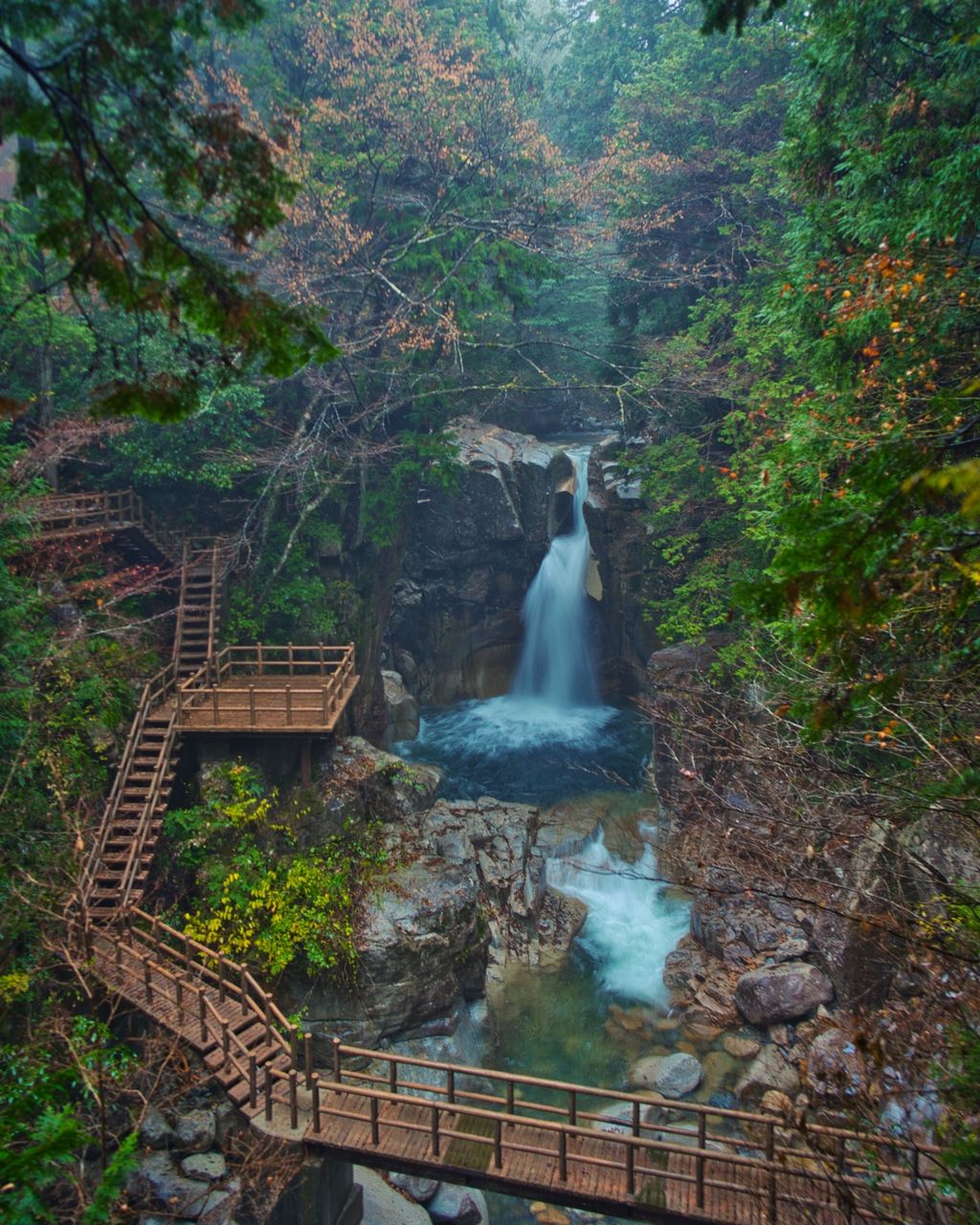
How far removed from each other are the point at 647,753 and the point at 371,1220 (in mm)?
13609

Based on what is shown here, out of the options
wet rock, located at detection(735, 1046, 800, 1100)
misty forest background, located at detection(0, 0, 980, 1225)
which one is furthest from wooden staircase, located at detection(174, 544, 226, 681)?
wet rock, located at detection(735, 1046, 800, 1100)

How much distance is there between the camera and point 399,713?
906 inches

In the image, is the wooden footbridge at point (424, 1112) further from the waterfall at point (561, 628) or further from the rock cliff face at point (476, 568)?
the waterfall at point (561, 628)

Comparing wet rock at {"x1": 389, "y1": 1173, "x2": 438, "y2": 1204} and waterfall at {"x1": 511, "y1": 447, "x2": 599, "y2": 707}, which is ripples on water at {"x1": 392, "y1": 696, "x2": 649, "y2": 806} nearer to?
waterfall at {"x1": 511, "y1": 447, "x2": 599, "y2": 707}

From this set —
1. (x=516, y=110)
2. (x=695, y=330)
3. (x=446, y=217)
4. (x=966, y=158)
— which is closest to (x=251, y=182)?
(x=966, y=158)

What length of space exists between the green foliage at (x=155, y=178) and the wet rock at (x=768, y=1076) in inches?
471

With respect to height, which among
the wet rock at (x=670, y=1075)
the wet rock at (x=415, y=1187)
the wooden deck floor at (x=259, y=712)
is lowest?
the wet rock at (x=415, y=1187)

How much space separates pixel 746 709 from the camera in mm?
13711

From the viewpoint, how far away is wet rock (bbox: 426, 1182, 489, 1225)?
10406mm

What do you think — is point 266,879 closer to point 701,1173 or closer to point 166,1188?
point 166,1188

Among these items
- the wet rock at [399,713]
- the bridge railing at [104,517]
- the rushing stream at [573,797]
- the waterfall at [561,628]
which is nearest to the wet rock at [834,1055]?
the rushing stream at [573,797]

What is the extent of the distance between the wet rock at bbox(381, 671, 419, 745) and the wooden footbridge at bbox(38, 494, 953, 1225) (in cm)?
809

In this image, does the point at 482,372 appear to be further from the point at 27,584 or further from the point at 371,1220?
the point at 371,1220

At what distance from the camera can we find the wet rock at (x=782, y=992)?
12.5 meters
